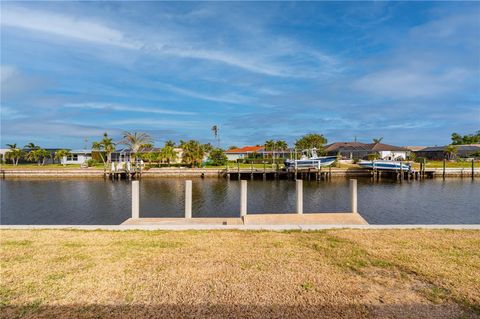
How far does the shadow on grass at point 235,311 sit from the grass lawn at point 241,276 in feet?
0.04

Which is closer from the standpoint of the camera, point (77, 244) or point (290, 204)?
point (77, 244)

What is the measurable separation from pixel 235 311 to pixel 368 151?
7360cm

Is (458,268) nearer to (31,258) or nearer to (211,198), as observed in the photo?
(31,258)

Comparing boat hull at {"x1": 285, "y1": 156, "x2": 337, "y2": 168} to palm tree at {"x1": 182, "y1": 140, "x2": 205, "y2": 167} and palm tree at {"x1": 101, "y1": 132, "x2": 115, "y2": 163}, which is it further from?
palm tree at {"x1": 101, "y1": 132, "x2": 115, "y2": 163}

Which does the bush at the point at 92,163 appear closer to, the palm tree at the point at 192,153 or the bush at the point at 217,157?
the palm tree at the point at 192,153

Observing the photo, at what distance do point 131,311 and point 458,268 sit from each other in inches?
215

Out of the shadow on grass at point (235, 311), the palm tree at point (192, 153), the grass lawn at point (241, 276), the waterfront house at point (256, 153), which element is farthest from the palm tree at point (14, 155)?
the shadow on grass at point (235, 311)

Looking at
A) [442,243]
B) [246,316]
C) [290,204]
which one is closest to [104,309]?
[246,316]

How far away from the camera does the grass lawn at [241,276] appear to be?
3.99m

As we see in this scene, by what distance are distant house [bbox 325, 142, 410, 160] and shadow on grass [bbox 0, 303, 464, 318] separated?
6885cm

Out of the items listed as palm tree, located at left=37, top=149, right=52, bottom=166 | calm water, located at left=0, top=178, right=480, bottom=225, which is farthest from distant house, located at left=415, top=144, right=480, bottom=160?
palm tree, located at left=37, top=149, right=52, bottom=166

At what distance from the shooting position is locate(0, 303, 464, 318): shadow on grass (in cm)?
382

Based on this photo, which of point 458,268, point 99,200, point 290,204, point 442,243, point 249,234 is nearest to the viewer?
point 458,268

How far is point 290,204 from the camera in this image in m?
23.1
